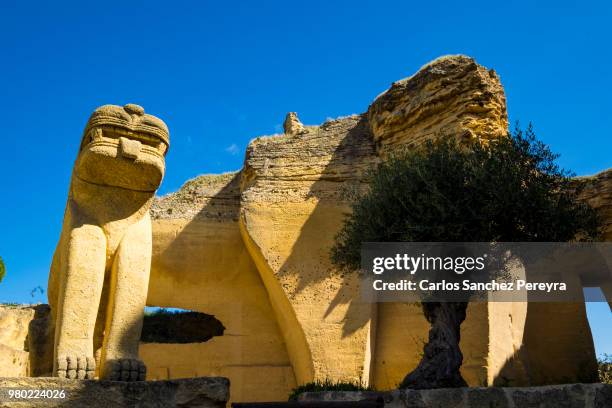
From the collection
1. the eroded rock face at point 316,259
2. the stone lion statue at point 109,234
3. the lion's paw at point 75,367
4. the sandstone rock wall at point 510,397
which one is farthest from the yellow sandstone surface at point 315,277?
the lion's paw at point 75,367

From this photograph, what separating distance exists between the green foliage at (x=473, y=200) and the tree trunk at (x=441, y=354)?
2.73ft

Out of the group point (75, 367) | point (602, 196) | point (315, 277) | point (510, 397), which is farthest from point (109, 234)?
point (602, 196)

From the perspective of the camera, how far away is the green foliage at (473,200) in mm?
7816

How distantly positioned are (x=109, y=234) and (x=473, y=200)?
4408mm

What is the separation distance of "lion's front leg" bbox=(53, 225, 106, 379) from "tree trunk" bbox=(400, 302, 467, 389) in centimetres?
363

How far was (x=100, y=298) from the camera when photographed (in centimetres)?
525

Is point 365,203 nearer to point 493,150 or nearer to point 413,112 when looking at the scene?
point 493,150

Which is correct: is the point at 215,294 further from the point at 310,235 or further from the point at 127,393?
the point at 127,393

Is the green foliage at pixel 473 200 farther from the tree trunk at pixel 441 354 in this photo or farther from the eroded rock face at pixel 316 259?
the eroded rock face at pixel 316 259

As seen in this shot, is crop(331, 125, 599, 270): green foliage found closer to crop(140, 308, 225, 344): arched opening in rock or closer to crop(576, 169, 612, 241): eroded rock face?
crop(576, 169, 612, 241): eroded rock face

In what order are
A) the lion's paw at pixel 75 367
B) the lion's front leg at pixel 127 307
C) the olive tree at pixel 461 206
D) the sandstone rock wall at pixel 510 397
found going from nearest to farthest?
the lion's paw at pixel 75 367
the lion's front leg at pixel 127 307
the sandstone rock wall at pixel 510 397
the olive tree at pixel 461 206

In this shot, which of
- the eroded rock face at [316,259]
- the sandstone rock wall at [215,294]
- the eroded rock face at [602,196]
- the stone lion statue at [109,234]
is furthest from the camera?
the sandstone rock wall at [215,294]

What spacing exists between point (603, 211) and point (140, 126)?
27.7ft

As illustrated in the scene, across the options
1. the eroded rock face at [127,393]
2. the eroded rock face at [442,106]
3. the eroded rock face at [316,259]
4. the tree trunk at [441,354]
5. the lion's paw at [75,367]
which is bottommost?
the eroded rock face at [127,393]
